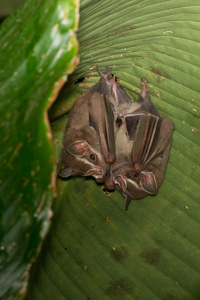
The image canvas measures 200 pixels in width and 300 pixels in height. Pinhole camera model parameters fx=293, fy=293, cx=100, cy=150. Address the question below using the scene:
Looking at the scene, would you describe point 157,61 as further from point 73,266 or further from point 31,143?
point 73,266

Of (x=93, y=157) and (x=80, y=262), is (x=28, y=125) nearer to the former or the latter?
(x=93, y=157)

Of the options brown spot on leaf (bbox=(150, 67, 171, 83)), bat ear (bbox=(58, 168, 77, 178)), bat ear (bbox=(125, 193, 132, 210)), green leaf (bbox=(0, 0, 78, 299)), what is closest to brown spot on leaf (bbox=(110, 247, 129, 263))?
bat ear (bbox=(125, 193, 132, 210))

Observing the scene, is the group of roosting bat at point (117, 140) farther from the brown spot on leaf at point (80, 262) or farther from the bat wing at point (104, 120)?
the brown spot on leaf at point (80, 262)

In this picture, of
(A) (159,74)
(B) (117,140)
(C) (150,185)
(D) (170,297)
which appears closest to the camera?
(A) (159,74)

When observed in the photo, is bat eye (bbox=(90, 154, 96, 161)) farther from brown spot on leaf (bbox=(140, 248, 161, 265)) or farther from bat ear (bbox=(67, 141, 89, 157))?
brown spot on leaf (bbox=(140, 248, 161, 265))

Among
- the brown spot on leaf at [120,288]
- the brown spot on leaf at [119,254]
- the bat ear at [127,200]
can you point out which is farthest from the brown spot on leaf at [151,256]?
the bat ear at [127,200]

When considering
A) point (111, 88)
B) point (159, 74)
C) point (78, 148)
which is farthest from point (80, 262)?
point (159, 74)
